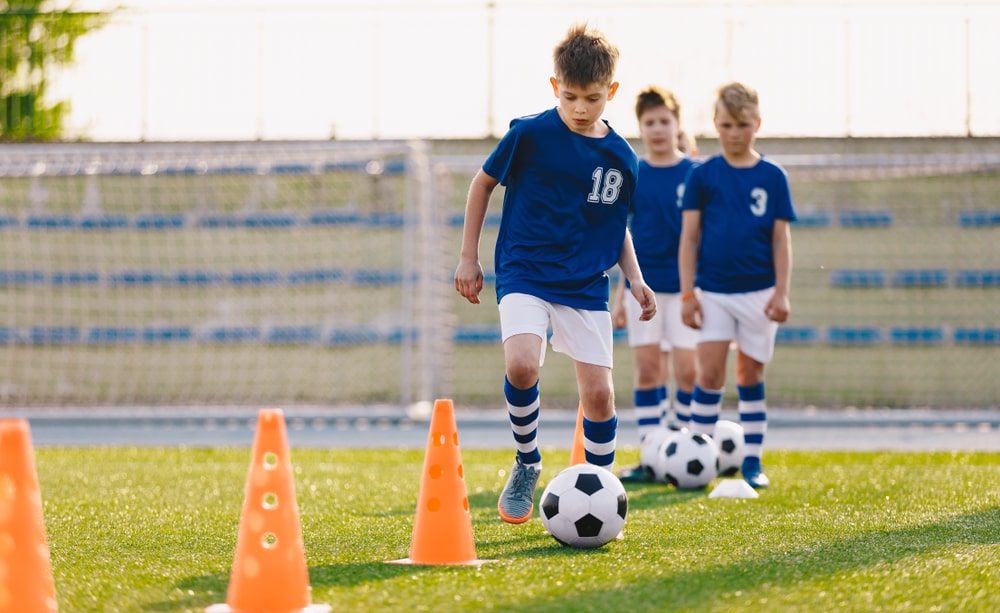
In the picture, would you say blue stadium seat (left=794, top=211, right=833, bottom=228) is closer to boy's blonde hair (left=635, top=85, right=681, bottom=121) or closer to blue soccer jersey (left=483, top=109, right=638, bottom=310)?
boy's blonde hair (left=635, top=85, right=681, bottom=121)

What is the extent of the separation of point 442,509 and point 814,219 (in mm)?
10294

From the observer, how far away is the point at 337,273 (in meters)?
13.3

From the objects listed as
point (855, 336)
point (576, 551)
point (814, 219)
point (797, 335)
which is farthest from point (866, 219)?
point (576, 551)

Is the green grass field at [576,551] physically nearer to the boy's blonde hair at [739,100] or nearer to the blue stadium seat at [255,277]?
the boy's blonde hair at [739,100]

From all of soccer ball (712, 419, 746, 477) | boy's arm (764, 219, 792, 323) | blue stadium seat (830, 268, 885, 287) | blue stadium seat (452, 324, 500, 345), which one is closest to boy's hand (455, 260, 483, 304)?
boy's arm (764, 219, 792, 323)

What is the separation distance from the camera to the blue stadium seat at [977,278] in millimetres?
12375

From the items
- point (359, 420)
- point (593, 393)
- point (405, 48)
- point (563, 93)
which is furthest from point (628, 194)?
point (405, 48)

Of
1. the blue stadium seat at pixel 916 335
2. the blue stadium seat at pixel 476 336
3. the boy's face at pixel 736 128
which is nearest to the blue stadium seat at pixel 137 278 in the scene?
the blue stadium seat at pixel 476 336

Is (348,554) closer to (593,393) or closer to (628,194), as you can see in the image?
(593,393)

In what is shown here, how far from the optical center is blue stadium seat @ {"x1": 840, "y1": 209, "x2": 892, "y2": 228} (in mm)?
12781

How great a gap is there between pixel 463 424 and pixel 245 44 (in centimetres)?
546

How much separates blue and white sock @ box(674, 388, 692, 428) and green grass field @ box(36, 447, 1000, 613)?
63cm

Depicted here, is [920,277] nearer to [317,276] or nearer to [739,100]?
[317,276]

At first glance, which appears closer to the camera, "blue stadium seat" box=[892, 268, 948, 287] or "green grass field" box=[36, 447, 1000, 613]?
"green grass field" box=[36, 447, 1000, 613]
